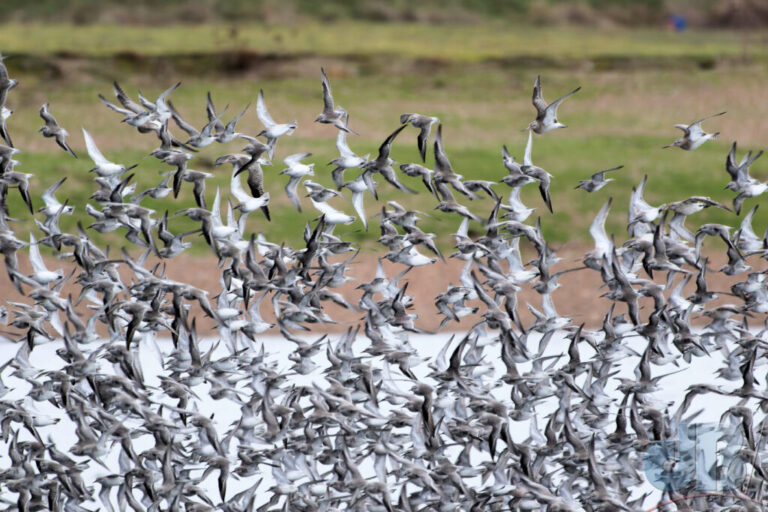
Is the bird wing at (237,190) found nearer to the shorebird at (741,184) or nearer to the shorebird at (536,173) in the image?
the shorebird at (536,173)

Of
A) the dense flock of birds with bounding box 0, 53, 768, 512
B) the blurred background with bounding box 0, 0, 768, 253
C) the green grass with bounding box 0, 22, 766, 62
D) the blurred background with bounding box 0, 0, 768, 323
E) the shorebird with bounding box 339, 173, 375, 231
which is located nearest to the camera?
the dense flock of birds with bounding box 0, 53, 768, 512

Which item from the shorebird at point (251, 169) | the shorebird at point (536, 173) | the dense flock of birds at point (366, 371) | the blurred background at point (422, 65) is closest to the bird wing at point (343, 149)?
the dense flock of birds at point (366, 371)

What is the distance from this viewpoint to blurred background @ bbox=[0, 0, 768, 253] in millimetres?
7336

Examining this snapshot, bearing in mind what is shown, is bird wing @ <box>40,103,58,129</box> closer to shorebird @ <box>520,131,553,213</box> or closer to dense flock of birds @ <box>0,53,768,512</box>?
dense flock of birds @ <box>0,53,768,512</box>

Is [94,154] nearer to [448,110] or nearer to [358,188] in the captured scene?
[358,188]

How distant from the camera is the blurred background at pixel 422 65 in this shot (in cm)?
734

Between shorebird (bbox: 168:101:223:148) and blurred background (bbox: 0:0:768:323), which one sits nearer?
shorebird (bbox: 168:101:223:148)

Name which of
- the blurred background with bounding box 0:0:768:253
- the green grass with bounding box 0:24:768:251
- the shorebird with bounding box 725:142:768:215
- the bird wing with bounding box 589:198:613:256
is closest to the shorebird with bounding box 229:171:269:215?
the bird wing with bounding box 589:198:613:256

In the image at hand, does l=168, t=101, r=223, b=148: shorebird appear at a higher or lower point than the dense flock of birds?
higher

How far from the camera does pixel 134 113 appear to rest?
2047mm

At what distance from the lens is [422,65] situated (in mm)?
8219

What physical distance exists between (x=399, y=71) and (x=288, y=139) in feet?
5.41

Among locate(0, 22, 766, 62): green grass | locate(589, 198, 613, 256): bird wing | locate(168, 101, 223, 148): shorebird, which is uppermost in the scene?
locate(168, 101, 223, 148): shorebird

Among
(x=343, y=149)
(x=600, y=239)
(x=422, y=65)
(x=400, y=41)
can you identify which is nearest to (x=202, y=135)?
(x=343, y=149)
